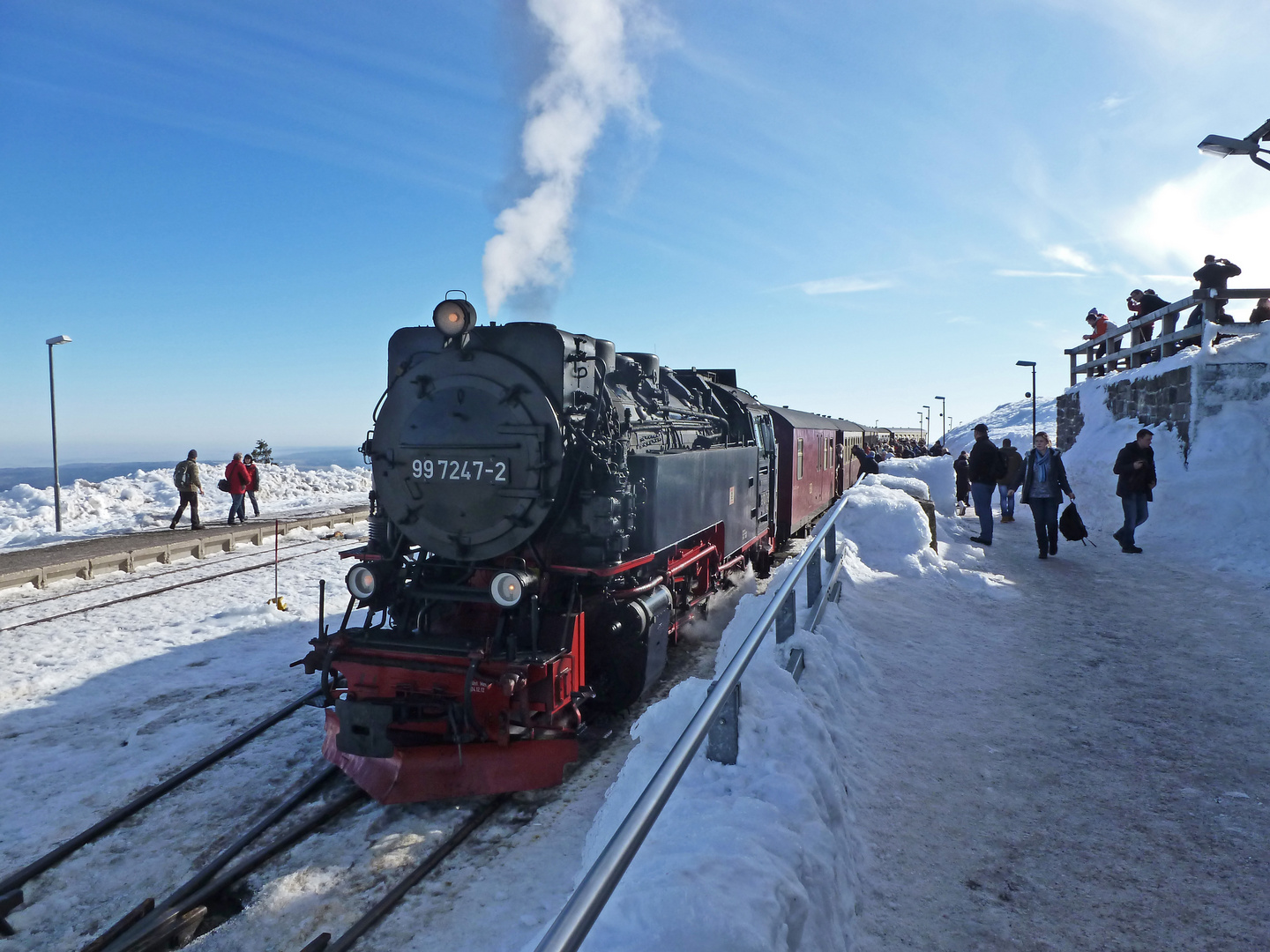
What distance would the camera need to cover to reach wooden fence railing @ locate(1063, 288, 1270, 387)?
460 inches

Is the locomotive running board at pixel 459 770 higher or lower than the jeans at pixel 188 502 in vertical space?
lower

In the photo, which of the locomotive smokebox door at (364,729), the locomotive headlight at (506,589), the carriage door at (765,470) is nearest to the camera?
the locomotive smokebox door at (364,729)

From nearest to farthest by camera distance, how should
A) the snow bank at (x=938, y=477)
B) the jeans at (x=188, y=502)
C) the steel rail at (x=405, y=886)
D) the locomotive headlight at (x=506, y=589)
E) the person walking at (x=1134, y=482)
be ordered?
the steel rail at (x=405, y=886), the locomotive headlight at (x=506, y=589), the person walking at (x=1134, y=482), the snow bank at (x=938, y=477), the jeans at (x=188, y=502)

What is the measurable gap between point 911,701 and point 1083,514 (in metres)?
9.70

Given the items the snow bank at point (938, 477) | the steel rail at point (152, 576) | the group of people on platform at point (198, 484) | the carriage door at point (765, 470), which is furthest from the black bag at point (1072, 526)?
the group of people on platform at point (198, 484)

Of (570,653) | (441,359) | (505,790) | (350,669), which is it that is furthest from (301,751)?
(441,359)

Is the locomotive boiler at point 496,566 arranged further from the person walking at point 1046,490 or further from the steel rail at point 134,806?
the person walking at point 1046,490

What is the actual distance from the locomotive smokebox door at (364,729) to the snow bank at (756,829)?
1.78 meters

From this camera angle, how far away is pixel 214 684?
6844 millimetres

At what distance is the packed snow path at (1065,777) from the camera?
8.23 feet

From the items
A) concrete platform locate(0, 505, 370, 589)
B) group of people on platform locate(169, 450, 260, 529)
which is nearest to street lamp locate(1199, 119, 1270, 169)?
concrete platform locate(0, 505, 370, 589)

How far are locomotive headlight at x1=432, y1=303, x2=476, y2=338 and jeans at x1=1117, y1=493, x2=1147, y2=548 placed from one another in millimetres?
8202

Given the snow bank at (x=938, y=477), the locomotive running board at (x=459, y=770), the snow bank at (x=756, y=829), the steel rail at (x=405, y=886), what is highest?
the snow bank at (x=938, y=477)

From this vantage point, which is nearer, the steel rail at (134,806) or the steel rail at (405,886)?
the steel rail at (405,886)
